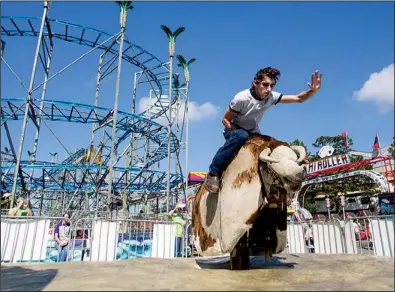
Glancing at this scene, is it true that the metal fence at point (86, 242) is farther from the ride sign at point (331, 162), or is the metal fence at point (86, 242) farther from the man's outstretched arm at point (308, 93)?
the ride sign at point (331, 162)

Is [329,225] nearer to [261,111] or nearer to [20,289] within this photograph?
[261,111]

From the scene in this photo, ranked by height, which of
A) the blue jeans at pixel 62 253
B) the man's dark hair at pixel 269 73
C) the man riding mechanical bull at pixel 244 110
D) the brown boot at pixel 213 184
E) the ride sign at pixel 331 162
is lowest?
the blue jeans at pixel 62 253

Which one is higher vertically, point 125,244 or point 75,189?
point 75,189

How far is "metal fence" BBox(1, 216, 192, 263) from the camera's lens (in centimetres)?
617

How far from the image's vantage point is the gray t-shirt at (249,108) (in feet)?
11.7

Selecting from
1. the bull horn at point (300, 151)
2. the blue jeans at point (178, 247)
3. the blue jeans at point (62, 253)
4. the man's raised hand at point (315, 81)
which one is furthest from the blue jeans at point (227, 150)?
the blue jeans at point (62, 253)

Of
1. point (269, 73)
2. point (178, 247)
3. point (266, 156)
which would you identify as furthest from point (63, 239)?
point (269, 73)

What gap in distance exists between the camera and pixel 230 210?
11.0 feet

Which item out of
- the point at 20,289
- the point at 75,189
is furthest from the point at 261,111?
the point at 75,189

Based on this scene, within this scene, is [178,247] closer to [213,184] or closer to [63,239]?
[63,239]

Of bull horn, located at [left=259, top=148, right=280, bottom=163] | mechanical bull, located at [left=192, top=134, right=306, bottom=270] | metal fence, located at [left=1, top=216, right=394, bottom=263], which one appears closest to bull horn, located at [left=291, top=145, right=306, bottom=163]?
mechanical bull, located at [left=192, top=134, right=306, bottom=270]

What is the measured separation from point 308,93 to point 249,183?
49.5 inches

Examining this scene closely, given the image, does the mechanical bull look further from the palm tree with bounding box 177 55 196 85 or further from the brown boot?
the palm tree with bounding box 177 55 196 85

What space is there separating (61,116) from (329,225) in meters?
13.3
